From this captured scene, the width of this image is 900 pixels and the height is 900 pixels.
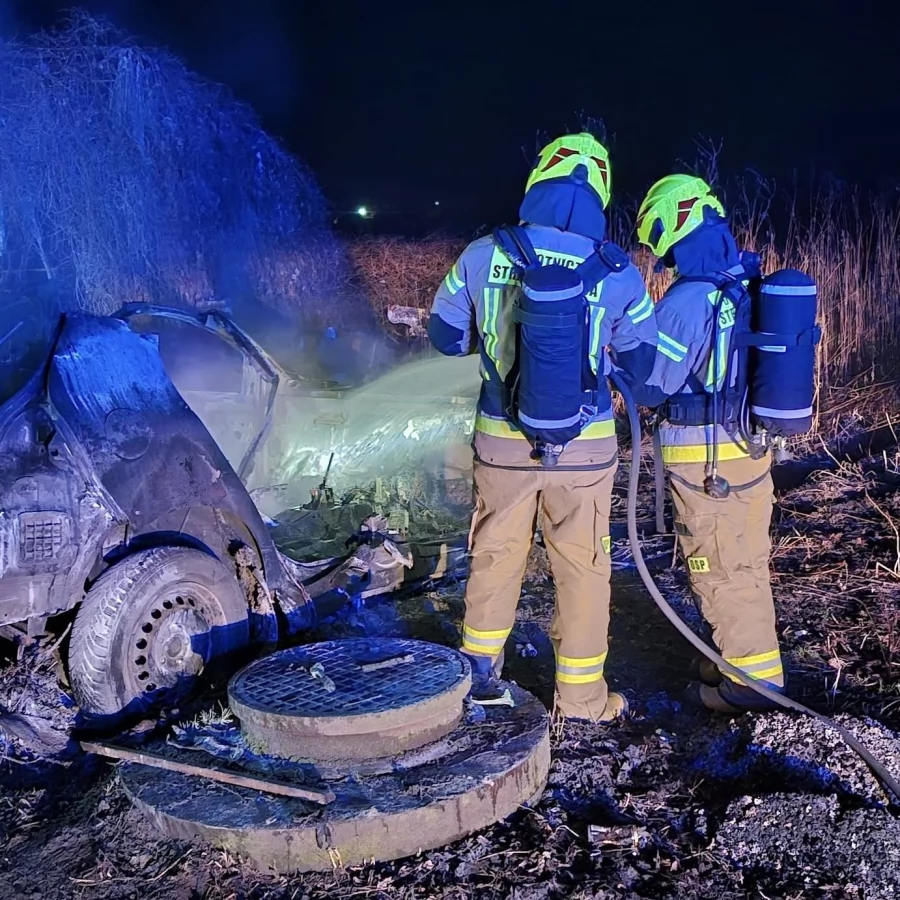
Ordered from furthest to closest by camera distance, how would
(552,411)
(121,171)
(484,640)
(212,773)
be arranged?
(121,171) → (484,640) → (552,411) → (212,773)

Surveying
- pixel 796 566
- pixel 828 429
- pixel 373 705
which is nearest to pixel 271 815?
pixel 373 705

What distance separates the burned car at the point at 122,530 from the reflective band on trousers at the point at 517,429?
123 cm

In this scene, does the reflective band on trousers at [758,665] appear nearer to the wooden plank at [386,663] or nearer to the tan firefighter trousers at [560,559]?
the tan firefighter trousers at [560,559]

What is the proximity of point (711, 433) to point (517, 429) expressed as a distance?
32.6 inches

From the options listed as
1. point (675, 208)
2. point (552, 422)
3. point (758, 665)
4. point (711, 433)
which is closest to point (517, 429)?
point (552, 422)

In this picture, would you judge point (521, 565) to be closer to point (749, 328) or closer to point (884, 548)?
point (749, 328)

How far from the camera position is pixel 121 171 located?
10.5 m

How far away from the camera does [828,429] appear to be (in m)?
7.90

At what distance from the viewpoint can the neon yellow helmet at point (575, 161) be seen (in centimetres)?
339

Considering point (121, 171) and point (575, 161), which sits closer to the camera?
point (575, 161)

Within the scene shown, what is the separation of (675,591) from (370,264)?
36.3 feet

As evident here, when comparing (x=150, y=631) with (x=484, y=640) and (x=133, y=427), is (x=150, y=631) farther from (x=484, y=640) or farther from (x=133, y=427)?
(x=484, y=640)

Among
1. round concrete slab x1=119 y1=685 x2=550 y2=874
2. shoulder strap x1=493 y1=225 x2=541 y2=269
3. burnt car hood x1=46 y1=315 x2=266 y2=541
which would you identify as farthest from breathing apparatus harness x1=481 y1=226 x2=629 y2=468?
burnt car hood x1=46 y1=315 x2=266 y2=541

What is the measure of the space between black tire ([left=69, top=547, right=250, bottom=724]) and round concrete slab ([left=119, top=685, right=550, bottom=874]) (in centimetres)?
46
